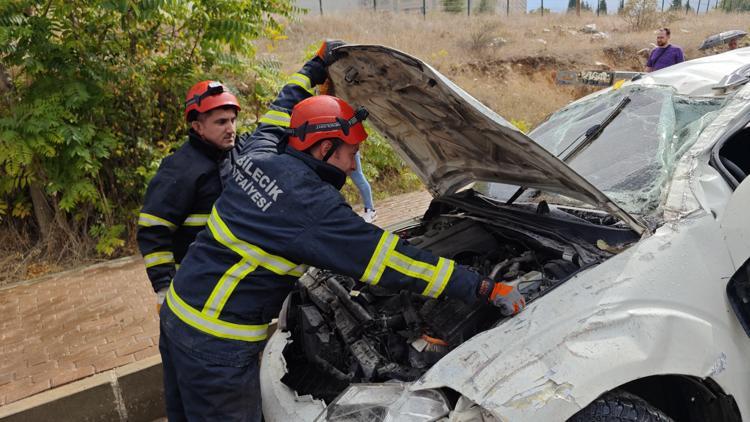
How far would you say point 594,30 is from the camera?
2130cm

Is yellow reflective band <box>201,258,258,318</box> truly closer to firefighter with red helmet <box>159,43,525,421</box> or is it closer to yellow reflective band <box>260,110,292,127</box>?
firefighter with red helmet <box>159,43,525,421</box>

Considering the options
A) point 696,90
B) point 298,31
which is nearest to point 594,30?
point 298,31

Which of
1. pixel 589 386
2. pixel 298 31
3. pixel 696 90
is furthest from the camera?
pixel 298 31

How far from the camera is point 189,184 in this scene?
274 centimetres

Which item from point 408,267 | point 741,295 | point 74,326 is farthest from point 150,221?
point 741,295

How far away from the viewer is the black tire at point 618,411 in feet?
5.57

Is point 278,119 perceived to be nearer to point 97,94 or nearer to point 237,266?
point 237,266

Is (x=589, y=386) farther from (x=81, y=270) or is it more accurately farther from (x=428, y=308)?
(x=81, y=270)

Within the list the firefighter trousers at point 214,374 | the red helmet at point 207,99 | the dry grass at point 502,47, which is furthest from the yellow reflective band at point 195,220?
the dry grass at point 502,47

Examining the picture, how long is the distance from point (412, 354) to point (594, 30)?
22.6m

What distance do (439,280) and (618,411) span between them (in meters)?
0.72

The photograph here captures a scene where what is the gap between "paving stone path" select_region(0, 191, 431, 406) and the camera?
11.0ft

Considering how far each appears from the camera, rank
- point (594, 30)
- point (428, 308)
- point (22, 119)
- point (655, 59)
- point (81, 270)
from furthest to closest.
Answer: point (594, 30) < point (655, 59) < point (81, 270) < point (22, 119) < point (428, 308)

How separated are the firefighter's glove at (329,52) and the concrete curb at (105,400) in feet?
6.95
